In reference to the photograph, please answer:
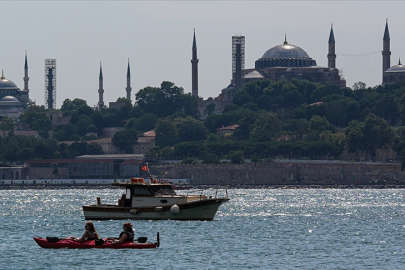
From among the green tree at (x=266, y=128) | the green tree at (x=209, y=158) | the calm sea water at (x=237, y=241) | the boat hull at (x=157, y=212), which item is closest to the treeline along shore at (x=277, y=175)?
the green tree at (x=209, y=158)

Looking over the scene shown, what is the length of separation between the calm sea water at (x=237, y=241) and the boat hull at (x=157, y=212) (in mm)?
441

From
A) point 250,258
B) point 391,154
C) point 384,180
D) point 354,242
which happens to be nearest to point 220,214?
point 354,242

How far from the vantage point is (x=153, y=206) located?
74.6 m

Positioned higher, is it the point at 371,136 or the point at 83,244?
the point at 371,136

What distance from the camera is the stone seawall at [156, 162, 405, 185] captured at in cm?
16862

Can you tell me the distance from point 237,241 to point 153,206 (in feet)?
36.2

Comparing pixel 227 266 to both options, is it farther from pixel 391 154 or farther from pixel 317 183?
pixel 391 154

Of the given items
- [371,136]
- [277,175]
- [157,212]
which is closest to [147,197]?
[157,212]

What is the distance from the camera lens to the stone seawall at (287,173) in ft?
553

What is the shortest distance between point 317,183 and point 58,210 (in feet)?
255

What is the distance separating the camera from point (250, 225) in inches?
3034

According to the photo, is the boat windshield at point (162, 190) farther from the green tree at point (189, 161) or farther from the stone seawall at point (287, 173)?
the green tree at point (189, 161)

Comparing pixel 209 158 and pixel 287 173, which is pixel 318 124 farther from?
pixel 209 158

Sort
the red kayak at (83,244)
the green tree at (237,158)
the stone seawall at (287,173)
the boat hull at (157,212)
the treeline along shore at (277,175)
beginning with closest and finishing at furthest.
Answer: the red kayak at (83,244) < the boat hull at (157,212) < the treeline along shore at (277,175) < the stone seawall at (287,173) < the green tree at (237,158)
